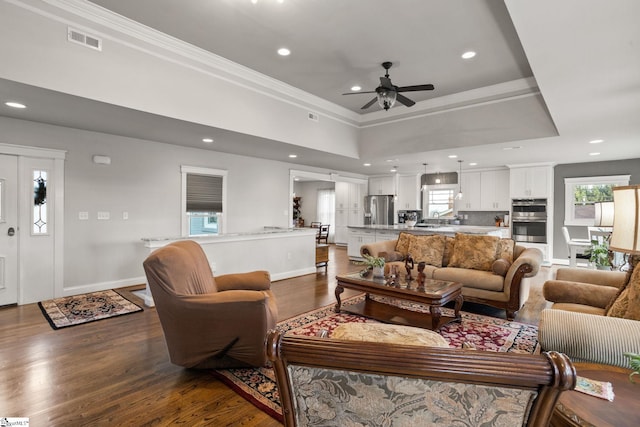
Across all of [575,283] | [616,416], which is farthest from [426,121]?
[616,416]

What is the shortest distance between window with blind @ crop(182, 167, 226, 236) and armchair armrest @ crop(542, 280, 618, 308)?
18.0 ft

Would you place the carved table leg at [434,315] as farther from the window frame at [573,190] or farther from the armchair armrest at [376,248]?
the window frame at [573,190]

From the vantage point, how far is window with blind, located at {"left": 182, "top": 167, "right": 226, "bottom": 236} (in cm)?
596

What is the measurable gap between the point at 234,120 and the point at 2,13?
2366mm

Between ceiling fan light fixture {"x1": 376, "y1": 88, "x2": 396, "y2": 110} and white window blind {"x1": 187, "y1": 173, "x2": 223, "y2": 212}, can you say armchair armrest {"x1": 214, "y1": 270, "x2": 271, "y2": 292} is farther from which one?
white window blind {"x1": 187, "y1": 173, "x2": 223, "y2": 212}

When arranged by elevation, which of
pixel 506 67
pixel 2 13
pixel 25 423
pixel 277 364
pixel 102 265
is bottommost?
pixel 25 423

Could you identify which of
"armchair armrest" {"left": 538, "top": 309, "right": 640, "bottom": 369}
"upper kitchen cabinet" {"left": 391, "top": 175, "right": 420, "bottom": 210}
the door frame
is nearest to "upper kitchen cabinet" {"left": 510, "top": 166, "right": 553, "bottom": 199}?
"upper kitchen cabinet" {"left": 391, "top": 175, "right": 420, "bottom": 210}

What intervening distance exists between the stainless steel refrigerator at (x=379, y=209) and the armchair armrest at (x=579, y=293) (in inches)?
274

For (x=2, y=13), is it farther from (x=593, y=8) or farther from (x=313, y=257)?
(x=313, y=257)

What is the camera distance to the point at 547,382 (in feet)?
2.31

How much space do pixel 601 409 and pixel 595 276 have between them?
2.42m

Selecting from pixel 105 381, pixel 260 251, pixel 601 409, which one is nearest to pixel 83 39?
pixel 105 381

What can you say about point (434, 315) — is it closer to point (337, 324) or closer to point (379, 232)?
point (337, 324)

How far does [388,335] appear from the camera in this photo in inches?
75.5
